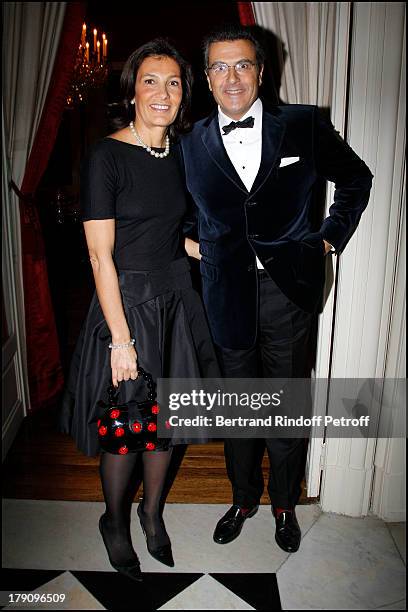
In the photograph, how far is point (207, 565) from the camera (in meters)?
2.08

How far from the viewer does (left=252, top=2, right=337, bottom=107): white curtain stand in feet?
6.98

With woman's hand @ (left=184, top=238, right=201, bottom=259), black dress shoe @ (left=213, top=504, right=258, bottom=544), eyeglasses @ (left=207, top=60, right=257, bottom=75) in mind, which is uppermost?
eyeglasses @ (left=207, top=60, right=257, bottom=75)

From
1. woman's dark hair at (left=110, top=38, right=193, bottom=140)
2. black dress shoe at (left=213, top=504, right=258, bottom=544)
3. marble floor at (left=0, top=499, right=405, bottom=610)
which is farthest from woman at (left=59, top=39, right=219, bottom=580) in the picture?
black dress shoe at (left=213, top=504, right=258, bottom=544)

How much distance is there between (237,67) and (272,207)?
46 cm

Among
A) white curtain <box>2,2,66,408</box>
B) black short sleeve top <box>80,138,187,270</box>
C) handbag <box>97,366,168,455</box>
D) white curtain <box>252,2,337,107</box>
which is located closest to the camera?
black short sleeve top <box>80,138,187,270</box>

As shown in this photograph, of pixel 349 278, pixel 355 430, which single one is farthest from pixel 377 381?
pixel 349 278

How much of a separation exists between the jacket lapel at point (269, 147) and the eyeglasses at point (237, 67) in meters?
0.19

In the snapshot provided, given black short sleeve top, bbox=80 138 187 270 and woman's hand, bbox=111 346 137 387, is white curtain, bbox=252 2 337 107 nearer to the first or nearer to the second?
black short sleeve top, bbox=80 138 187 270

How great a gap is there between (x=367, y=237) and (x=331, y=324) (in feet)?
1.25

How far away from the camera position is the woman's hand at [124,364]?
5.99 feet

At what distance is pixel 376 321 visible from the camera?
84.6 inches

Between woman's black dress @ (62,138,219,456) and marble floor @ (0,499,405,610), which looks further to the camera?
marble floor @ (0,499,405,610)

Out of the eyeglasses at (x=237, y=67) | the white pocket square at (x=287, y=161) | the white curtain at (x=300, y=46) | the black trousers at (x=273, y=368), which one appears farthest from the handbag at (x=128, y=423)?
the white curtain at (x=300, y=46)

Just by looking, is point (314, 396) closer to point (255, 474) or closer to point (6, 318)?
point (255, 474)
